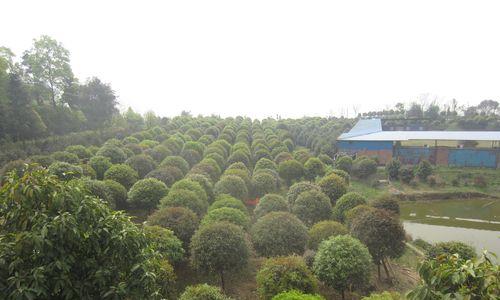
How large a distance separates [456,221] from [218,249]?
19.2 meters

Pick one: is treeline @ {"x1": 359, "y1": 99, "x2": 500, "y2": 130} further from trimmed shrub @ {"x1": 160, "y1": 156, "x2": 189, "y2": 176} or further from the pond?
trimmed shrub @ {"x1": 160, "y1": 156, "x2": 189, "y2": 176}

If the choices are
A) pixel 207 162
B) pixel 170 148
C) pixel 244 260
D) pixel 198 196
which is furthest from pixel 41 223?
pixel 170 148

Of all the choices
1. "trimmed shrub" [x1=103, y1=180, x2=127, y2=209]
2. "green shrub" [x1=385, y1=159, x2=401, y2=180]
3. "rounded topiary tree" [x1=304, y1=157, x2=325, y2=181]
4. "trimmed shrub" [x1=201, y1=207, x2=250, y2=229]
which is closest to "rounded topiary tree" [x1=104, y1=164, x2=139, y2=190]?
"trimmed shrub" [x1=103, y1=180, x2=127, y2=209]

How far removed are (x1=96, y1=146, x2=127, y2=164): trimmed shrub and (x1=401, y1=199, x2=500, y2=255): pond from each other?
1930cm

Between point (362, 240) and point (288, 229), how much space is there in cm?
264

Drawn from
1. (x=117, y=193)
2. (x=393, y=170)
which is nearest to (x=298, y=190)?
(x=117, y=193)

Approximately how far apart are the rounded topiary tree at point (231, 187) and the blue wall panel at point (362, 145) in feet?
75.9

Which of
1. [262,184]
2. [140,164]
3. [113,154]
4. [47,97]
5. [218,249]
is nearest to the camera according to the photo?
[218,249]

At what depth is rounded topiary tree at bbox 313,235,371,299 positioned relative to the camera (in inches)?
382

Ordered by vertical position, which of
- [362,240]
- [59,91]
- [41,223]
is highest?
[59,91]

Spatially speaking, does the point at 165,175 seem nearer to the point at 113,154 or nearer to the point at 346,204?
the point at 113,154

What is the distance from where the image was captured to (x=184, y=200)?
45.2ft

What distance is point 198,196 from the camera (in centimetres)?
1513

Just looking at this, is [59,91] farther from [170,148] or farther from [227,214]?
[227,214]
